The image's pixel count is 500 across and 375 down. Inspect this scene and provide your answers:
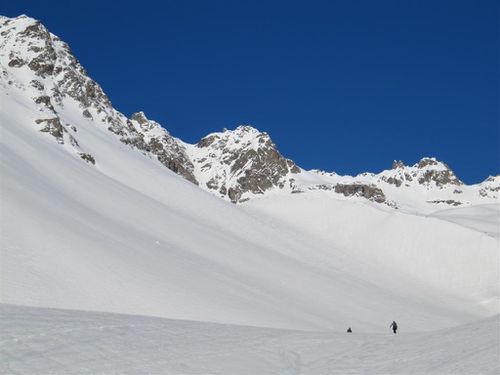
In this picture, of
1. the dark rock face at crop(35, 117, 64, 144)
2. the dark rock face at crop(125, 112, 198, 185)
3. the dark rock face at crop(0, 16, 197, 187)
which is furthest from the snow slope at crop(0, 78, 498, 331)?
the dark rock face at crop(125, 112, 198, 185)

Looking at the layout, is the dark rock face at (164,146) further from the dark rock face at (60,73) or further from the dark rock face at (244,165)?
the dark rock face at (60,73)

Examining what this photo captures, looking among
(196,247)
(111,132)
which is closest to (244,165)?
(111,132)

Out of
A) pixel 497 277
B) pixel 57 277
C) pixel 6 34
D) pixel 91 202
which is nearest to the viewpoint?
pixel 57 277

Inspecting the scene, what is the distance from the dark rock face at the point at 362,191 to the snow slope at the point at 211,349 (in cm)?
16659

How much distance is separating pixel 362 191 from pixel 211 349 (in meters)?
173

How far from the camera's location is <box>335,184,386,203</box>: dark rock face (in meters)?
180

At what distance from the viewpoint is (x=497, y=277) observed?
55.1m

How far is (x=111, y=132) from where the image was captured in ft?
349

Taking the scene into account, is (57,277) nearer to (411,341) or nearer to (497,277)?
(411,341)

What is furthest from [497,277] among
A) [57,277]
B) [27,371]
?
[27,371]

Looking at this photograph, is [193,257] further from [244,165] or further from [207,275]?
[244,165]

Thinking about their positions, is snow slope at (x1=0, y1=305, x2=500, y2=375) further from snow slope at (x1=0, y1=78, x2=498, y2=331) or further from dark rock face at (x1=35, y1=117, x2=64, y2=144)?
dark rock face at (x1=35, y1=117, x2=64, y2=144)

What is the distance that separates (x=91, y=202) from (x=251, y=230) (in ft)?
55.0

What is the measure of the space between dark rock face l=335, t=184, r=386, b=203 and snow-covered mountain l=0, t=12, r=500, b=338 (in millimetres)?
82853
